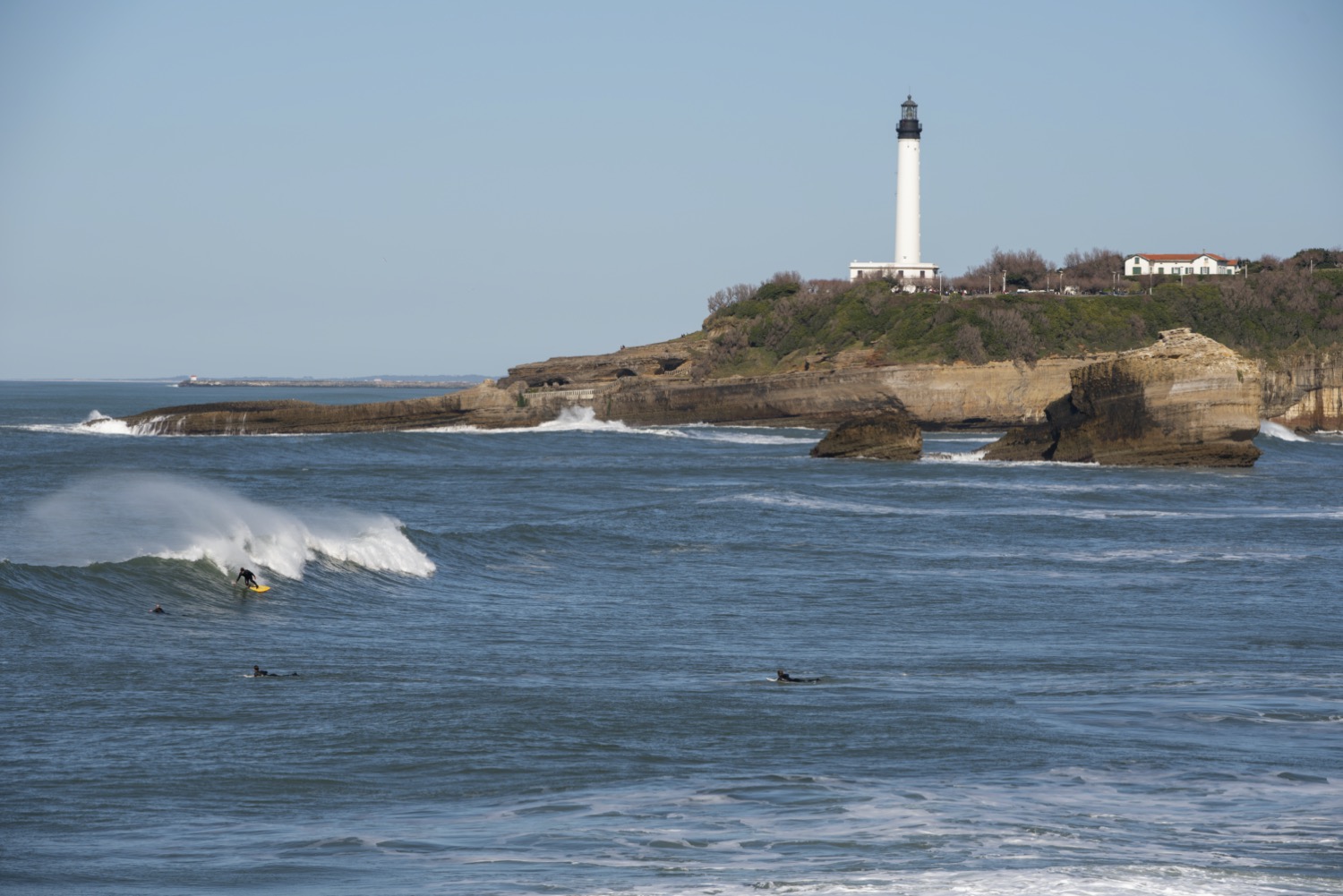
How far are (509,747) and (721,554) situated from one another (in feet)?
52.6

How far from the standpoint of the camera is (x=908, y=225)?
116 meters

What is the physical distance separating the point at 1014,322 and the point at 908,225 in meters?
23.0

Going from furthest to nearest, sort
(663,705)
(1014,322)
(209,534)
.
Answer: (1014,322) → (209,534) → (663,705)

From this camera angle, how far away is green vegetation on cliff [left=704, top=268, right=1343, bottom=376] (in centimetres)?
9481

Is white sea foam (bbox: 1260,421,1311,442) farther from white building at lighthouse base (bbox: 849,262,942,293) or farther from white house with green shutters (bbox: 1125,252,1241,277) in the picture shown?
white house with green shutters (bbox: 1125,252,1241,277)

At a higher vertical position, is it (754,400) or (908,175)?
(908,175)

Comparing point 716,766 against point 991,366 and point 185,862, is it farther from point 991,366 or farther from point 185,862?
point 991,366

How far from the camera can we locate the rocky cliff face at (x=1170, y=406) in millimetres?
50188

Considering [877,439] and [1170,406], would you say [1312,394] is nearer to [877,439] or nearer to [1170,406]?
[1170,406]

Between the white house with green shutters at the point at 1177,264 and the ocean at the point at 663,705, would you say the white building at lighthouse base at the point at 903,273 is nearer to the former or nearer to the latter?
the white house with green shutters at the point at 1177,264

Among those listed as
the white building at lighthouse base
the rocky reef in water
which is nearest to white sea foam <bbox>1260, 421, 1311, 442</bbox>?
the rocky reef in water

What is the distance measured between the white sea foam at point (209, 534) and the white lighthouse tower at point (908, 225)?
3213 inches

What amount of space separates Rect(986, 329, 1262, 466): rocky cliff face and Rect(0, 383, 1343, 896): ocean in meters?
16.8

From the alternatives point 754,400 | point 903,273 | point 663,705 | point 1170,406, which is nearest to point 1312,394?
point 754,400
